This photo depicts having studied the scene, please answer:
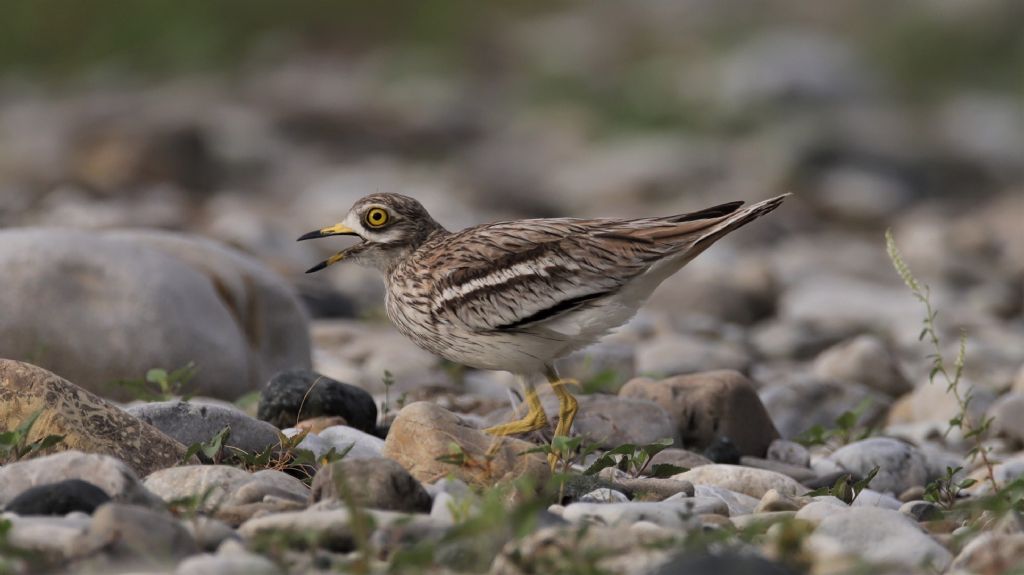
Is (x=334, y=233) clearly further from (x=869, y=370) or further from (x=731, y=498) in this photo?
(x=869, y=370)

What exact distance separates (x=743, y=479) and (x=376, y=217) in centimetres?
194

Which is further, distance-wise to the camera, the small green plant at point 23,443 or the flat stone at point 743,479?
the flat stone at point 743,479

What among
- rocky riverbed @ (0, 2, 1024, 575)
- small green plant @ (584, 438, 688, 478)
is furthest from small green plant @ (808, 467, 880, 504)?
small green plant @ (584, 438, 688, 478)

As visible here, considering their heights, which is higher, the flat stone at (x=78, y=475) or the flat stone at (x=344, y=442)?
the flat stone at (x=78, y=475)

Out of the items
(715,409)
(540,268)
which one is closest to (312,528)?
(540,268)

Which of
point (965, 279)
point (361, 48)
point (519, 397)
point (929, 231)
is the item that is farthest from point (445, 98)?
point (519, 397)

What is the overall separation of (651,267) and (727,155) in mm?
15226

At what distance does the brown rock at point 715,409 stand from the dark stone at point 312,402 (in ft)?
4.43

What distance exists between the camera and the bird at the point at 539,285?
18.8 feet

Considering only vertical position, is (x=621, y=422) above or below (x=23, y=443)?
below

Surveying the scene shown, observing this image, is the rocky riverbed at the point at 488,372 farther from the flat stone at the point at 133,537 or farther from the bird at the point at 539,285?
the bird at the point at 539,285

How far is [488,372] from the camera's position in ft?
30.4

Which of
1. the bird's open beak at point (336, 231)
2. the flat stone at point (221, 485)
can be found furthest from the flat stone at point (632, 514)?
the bird's open beak at point (336, 231)

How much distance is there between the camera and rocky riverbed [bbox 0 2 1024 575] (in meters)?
4.08
